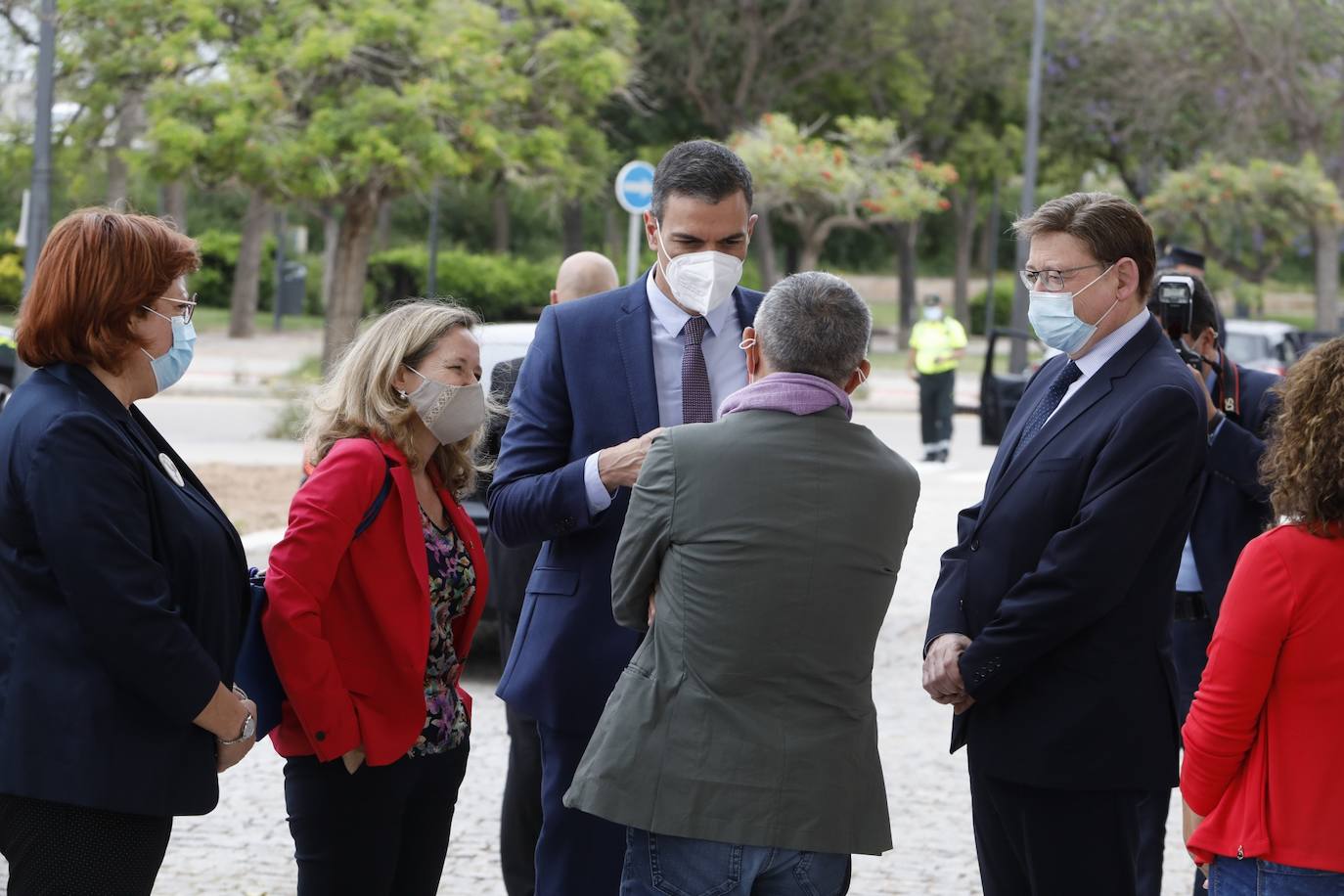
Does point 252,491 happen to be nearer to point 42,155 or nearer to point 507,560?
point 42,155

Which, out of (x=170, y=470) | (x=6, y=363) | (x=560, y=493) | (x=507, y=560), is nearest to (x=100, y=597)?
(x=170, y=470)

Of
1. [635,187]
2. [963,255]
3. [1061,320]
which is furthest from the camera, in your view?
[963,255]

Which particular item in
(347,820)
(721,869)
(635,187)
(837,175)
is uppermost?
(837,175)

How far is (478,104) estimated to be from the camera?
2041cm

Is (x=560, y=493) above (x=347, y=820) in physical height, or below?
above

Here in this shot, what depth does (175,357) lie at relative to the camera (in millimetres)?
3275

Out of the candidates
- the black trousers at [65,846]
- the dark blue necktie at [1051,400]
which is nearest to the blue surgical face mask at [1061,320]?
the dark blue necktie at [1051,400]

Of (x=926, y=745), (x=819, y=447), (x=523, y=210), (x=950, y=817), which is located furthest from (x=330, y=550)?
(x=523, y=210)

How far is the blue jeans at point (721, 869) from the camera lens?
2.93m

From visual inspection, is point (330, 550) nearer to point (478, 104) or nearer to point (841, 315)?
point (841, 315)

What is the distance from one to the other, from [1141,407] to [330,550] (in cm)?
177

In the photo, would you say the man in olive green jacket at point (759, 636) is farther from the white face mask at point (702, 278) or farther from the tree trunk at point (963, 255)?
the tree trunk at point (963, 255)

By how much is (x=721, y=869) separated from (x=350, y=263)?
1952 cm

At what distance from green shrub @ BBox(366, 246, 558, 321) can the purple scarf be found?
37.4 m
